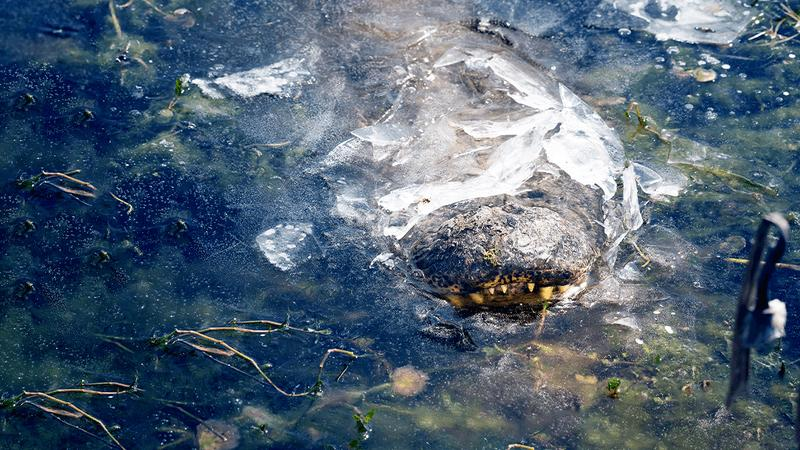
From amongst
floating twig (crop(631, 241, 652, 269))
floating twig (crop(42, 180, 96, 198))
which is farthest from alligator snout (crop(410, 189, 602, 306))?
floating twig (crop(42, 180, 96, 198))

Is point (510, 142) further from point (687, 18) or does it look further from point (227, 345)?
point (227, 345)

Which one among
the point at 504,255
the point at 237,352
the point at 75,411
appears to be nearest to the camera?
the point at 75,411

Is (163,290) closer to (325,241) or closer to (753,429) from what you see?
(325,241)

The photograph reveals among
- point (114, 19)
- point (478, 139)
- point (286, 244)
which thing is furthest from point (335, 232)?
point (114, 19)

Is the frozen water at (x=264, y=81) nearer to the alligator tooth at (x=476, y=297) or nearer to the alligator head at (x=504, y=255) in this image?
the alligator head at (x=504, y=255)

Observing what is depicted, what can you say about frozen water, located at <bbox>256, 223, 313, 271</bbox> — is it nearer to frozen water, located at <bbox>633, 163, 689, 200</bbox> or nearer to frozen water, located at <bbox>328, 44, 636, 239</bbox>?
frozen water, located at <bbox>328, 44, 636, 239</bbox>

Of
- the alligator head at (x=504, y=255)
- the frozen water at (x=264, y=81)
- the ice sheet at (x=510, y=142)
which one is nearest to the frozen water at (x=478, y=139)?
the ice sheet at (x=510, y=142)
